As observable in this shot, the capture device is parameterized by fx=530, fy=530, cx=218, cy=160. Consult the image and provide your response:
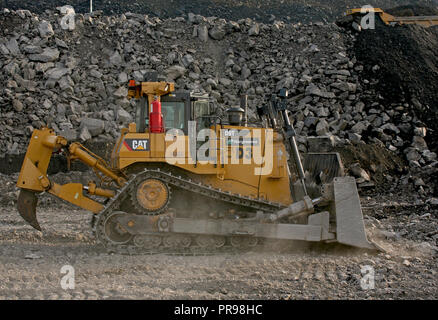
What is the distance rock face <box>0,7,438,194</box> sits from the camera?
62.2ft

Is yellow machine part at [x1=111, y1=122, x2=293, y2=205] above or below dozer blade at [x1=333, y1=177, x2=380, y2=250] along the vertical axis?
above

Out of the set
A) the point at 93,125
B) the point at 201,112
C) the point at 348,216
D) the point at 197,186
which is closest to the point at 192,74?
the point at 93,125

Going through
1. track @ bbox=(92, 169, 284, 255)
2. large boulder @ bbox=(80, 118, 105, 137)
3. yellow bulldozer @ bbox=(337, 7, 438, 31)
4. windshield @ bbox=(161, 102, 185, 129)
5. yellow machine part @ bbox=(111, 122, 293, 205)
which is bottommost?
track @ bbox=(92, 169, 284, 255)

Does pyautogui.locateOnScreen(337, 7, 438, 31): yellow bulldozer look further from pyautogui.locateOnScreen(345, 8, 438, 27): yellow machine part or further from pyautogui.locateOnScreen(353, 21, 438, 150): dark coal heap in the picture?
pyautogui.locateOnScreen(353, 21, 438, 150): dark coal heap

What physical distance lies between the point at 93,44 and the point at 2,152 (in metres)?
7.18

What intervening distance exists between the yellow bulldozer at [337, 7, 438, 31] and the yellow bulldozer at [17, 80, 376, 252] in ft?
58.6

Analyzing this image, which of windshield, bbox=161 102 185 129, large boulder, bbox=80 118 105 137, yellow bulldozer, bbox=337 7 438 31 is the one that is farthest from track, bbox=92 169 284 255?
yellow bulldozer, bbox=337 7 438 31

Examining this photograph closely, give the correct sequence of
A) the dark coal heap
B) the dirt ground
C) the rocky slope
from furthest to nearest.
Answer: the rocky slope < the dark coal heap < the dirt ground

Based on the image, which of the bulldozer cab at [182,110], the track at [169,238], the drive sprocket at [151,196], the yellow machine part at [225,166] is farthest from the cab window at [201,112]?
the drive sprocket at [151,196]

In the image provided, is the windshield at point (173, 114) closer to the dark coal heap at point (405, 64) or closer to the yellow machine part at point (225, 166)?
the yellow machine part at point (225, 166)

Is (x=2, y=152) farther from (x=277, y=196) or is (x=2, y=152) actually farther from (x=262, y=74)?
(x=277, y=196)

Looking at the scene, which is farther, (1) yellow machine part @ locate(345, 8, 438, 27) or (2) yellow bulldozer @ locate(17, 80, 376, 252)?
(1) yellow machine part @ locate(345, 8, 438, 27)

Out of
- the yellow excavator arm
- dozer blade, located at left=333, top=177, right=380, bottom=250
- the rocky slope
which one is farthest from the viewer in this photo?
the rocky slope
